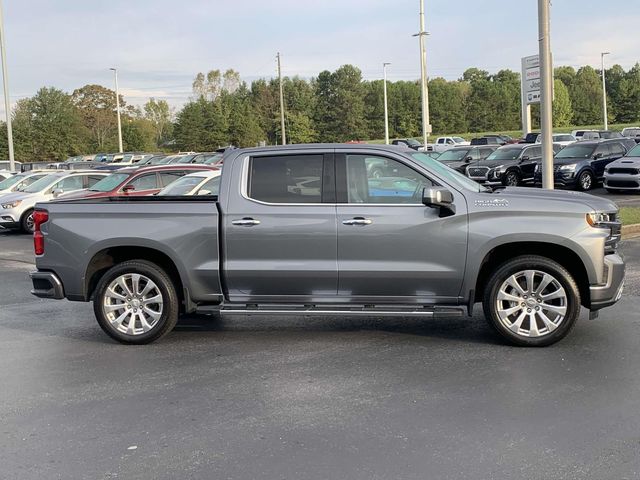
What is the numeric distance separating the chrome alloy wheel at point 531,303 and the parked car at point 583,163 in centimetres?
1700

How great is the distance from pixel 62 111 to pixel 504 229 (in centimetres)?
A: 7356

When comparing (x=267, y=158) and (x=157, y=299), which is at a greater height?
(x=267, y=158)

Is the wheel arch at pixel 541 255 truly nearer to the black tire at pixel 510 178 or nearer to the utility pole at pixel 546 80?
the utility pole at pixel 546 80

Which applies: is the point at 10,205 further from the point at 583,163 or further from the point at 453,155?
the point at 583,163

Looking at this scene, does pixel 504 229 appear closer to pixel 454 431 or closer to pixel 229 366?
pixel 454 431

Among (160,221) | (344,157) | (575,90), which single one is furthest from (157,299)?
(575,90)

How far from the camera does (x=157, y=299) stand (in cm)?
668

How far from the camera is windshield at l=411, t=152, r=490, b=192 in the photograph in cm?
642

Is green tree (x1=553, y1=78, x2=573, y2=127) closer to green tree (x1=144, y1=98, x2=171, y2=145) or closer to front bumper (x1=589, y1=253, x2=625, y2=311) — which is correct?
green tree (x1=144, y1=98, x2=171, y2=145)

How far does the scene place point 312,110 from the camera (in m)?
107

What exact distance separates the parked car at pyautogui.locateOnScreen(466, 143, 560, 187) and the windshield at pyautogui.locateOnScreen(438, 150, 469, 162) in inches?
84.2

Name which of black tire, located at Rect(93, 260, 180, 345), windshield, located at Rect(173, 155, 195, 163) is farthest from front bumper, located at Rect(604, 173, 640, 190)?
windshield, located at Rect(173, 155, 195, 163)

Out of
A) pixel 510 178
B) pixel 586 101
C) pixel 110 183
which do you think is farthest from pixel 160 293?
pixel 586 101

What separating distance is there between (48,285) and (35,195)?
476 inches
